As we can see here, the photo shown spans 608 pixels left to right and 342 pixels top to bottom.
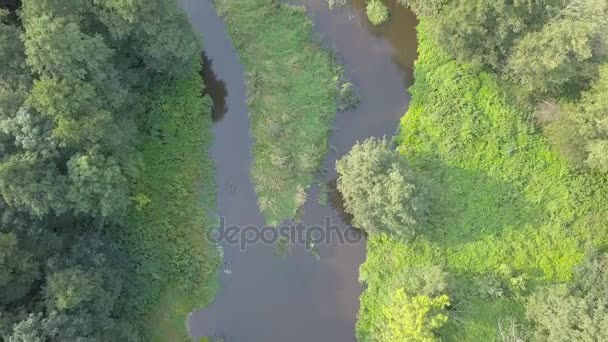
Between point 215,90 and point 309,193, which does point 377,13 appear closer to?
point 215,90

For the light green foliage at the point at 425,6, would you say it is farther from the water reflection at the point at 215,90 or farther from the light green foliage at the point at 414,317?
the light green foliage at the point at 414,317

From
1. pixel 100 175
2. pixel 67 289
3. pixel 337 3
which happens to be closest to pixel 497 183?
pixel 337 3

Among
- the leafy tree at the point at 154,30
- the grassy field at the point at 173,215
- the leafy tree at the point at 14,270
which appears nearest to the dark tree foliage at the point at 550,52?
the leafy tree at the point at 154,30

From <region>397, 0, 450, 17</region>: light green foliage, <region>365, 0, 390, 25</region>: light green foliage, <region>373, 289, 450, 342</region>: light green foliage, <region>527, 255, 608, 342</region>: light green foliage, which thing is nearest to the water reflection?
<region>365, 0, 390, 25</region>: light green foliage

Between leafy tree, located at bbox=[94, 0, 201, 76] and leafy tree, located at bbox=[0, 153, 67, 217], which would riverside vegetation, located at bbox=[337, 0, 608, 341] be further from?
leafy tree, located at bbox=[0, 153, 67, 217]

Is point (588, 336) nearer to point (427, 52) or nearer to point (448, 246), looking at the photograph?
point (448, 246)

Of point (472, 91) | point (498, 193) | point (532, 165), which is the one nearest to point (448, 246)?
point (498, 193)
